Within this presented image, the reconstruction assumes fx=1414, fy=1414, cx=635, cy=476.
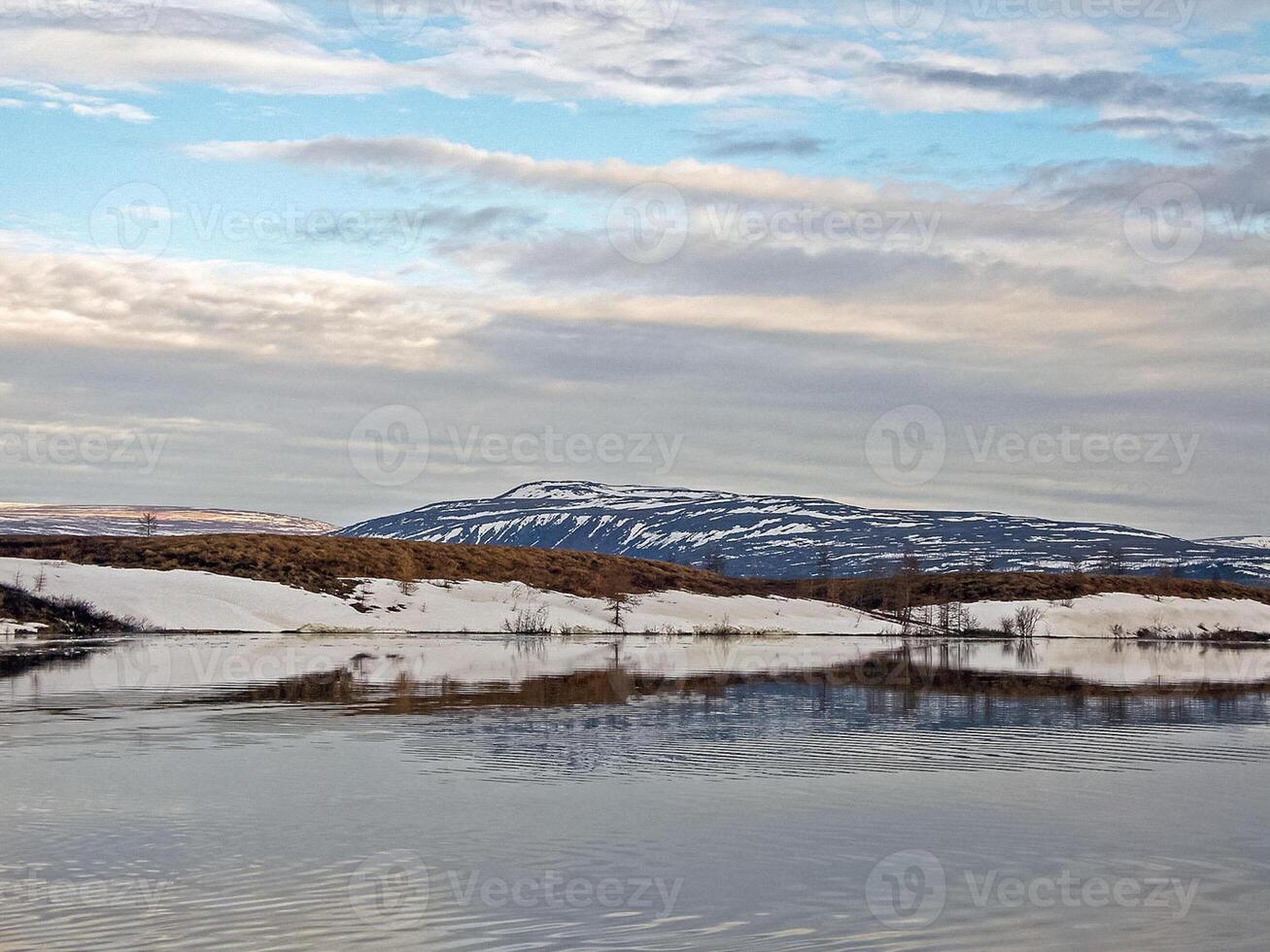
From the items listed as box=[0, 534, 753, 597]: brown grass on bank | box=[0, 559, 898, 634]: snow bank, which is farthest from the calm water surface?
box=[0, 534, 753, 597]: brown grass on bank

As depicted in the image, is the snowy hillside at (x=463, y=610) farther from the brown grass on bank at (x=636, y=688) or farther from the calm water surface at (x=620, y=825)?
the calm water surface at (x=620, y=825)

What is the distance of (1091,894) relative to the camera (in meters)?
13.9

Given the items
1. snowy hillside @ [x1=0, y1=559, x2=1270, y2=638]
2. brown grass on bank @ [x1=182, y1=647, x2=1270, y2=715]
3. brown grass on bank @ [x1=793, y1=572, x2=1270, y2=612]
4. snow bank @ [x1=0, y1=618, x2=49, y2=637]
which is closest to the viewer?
brown grass on bank @ [x1=182, y1=647, x2=1270, y2=715]

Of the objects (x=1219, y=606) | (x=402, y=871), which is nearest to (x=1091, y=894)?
(x=402, y=871)

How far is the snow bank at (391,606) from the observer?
241ft

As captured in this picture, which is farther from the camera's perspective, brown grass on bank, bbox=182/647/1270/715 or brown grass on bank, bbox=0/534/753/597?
brown grass on bank, bbox=0/534/753/597

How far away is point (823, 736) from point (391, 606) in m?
58.1

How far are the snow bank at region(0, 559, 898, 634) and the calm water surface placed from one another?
134 feet

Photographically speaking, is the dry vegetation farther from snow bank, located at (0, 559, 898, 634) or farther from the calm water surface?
the calm water surface

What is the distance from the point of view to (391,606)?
8256cm

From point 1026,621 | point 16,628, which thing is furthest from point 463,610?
point 1026,621

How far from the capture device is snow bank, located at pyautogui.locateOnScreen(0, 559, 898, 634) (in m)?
73.6

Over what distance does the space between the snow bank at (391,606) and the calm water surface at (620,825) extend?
40735 millimetres

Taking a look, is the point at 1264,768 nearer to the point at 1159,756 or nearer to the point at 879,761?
the point at 1159,756
